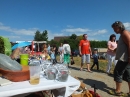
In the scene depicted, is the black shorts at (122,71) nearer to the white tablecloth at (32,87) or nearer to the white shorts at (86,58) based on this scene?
the white tablecloth at (32,87)

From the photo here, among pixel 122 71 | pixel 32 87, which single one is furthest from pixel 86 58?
pixel 32 87

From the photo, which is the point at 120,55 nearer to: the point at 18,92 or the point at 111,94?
the point at 111,94

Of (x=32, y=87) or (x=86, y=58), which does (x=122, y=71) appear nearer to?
(x=32, y=87)

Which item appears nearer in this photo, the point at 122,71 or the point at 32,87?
the point at 32,87

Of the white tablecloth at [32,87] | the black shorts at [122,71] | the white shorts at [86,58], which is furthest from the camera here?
the white shorts at [86,58]

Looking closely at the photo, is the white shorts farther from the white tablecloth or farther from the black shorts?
the white tablecloth

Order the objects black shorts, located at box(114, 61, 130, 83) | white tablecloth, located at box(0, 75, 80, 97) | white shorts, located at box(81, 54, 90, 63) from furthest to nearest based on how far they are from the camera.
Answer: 1. white shorts, located at box(81, 54, 90, 63)
2. black shorts, located at box(114, 61, 130, 83)
3. white tablecloth, located at box(0, 75, 80, 97)

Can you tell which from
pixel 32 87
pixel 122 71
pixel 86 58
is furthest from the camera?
pixel 86 58

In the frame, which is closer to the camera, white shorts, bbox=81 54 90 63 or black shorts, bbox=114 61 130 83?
black shorts, bbox=114 61 130 83

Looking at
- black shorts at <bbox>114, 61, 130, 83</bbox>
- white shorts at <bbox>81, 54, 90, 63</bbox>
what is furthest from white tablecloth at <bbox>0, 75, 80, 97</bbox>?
white shorts at <bbox>81, 54, 90, 63</bbox>

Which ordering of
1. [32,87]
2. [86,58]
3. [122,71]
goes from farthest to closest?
[86,58], [122,71], [32,87]

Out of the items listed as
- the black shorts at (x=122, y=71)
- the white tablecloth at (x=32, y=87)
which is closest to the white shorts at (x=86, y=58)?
the black shorts at (x=122, y=71)

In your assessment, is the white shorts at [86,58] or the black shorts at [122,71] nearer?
the black shorts at [122,71]

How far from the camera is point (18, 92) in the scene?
4.05 feet
